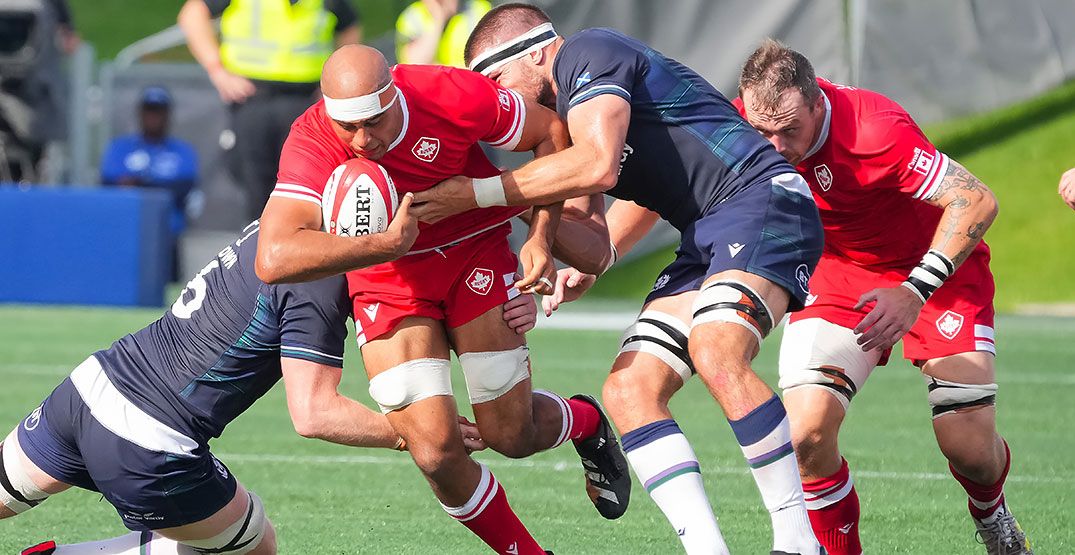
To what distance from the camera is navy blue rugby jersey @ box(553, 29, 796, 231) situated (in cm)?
510

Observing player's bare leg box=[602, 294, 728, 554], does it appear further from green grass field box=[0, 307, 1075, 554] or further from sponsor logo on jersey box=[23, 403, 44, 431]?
sponsor logo on jersey box=[23, 403, 44, 431]

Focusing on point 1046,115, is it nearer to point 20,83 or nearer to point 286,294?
point 20,83

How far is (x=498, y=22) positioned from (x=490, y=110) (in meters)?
0.57

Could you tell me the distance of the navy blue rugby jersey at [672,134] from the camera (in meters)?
5.10

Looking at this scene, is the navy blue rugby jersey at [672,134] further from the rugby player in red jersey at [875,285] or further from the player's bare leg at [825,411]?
the player's bare leg at [825,411]

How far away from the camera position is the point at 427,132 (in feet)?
16.3

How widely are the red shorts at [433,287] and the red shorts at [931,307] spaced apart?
52.7 inches

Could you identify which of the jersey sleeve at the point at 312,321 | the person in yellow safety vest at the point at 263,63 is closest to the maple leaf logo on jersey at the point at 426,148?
the jersey sleeve at the point at 312,321

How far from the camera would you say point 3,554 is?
5.43m

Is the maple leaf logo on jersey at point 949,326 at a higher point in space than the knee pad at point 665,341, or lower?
lower

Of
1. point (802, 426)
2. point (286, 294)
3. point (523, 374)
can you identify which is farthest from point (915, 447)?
point (286, 294)

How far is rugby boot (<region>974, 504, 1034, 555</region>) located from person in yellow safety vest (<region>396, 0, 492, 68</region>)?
23.4ft

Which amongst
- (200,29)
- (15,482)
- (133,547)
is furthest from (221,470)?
(200,29)

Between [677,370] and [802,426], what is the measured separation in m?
0.75
